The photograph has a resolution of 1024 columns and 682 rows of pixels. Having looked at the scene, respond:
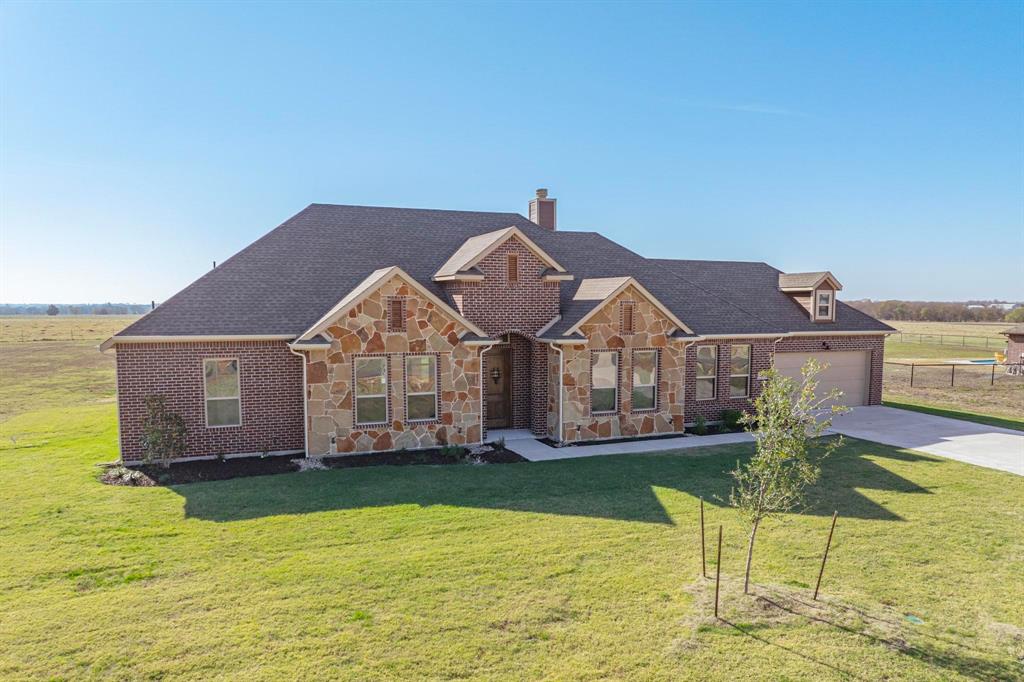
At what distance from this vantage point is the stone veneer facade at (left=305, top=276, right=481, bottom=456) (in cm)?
1542

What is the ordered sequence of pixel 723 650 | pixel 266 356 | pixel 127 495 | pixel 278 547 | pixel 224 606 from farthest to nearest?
pixel 266 356, pixel 127 495, pixel 278 547, pixel 224 606, pixel 723 650

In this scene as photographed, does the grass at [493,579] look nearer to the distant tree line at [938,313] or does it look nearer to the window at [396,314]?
the window at [396,314]

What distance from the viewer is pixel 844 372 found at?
23672 millimetres

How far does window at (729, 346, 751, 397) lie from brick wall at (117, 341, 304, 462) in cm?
1355

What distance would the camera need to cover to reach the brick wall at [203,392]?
48.7 feet

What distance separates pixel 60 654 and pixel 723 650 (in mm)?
7168

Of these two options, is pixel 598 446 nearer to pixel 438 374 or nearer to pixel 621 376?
pixel 621 376

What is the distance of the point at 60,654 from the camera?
6.85 m

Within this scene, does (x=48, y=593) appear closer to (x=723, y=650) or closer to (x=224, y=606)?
(x=224, y=606)

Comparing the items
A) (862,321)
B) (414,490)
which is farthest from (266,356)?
(862,321)

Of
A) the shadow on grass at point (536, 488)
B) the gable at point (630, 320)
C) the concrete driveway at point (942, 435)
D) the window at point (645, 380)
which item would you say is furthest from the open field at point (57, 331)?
the concrete driveway at point (942, 435)

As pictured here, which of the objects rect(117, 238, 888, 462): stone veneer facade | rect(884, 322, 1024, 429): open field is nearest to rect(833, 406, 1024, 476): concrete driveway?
rect(884, 322, 1024, 429): open field

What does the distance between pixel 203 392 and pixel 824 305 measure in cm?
2068

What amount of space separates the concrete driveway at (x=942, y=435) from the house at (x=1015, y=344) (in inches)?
792
